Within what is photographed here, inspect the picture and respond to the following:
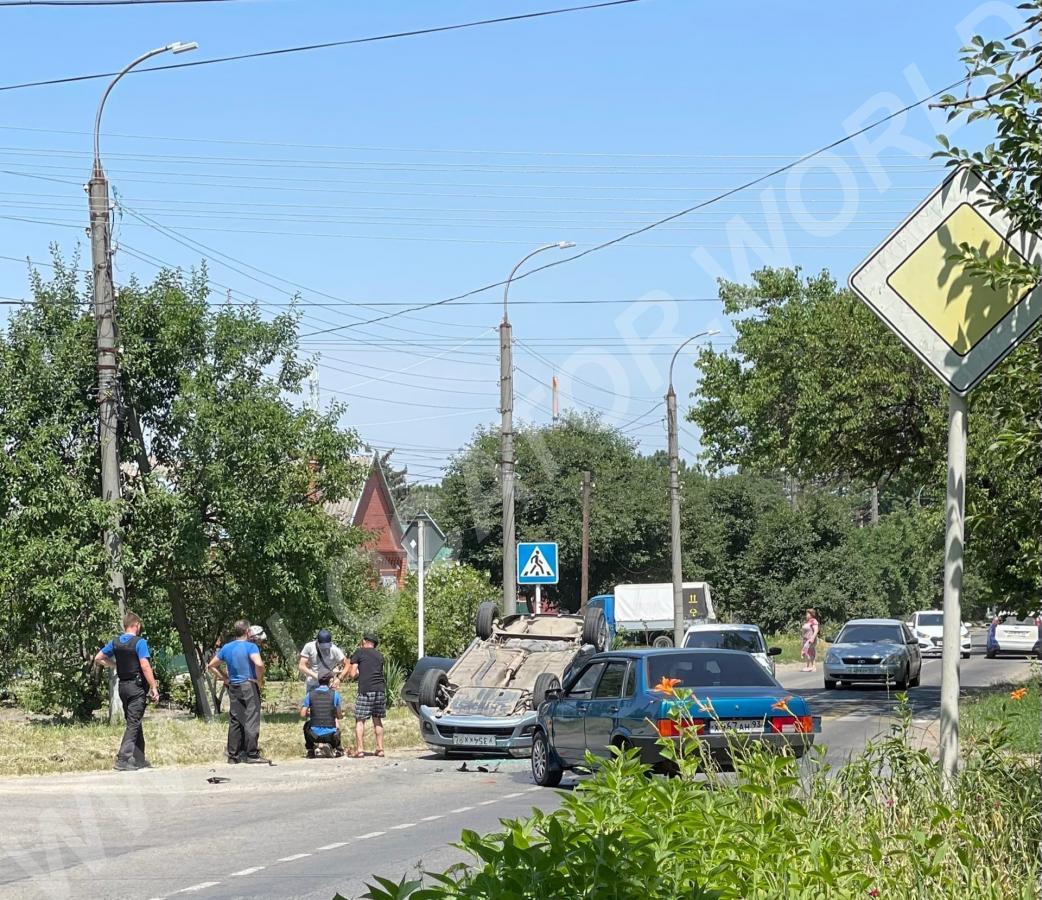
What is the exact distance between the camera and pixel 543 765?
16.8 m

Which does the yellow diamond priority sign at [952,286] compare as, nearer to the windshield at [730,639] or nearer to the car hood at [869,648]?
the windshield at [730,639]

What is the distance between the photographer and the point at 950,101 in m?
5.80

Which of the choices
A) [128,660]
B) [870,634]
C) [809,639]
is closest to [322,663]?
[128,660]

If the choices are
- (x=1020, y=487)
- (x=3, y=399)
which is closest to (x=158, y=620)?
(x=3, y=399)

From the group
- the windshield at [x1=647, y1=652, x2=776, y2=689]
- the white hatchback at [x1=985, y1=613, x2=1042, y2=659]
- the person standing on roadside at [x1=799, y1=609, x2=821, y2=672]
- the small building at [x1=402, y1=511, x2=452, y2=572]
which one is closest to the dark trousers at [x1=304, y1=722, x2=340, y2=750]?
the small building at [x1=402, y1=511, x2=452, y2=572]

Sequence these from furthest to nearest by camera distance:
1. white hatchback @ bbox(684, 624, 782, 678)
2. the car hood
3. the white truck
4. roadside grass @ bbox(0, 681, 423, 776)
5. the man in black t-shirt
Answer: the white truck < the car hood < white hatchback @ bbox(684, 624, 782, 678) < the man in black t-shirt < roadside grass @ bbox(0, 681, 423, 776)

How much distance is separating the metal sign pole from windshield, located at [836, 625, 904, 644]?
29952mm

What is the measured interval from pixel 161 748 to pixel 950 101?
16.7 metres

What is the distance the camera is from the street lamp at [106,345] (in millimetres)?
23281

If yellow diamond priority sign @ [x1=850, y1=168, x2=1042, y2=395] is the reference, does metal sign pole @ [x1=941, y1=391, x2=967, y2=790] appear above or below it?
below

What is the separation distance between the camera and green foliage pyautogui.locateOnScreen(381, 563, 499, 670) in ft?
110

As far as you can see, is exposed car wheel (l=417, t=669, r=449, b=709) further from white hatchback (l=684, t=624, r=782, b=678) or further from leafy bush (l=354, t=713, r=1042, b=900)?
leafy bush (l=354, t=713, r=1042, b=900)

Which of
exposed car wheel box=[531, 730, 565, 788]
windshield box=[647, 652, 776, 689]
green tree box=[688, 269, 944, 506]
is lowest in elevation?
exposed car wheel box=[531, 730, 565, 788]

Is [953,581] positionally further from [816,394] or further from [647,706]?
[816,394]
